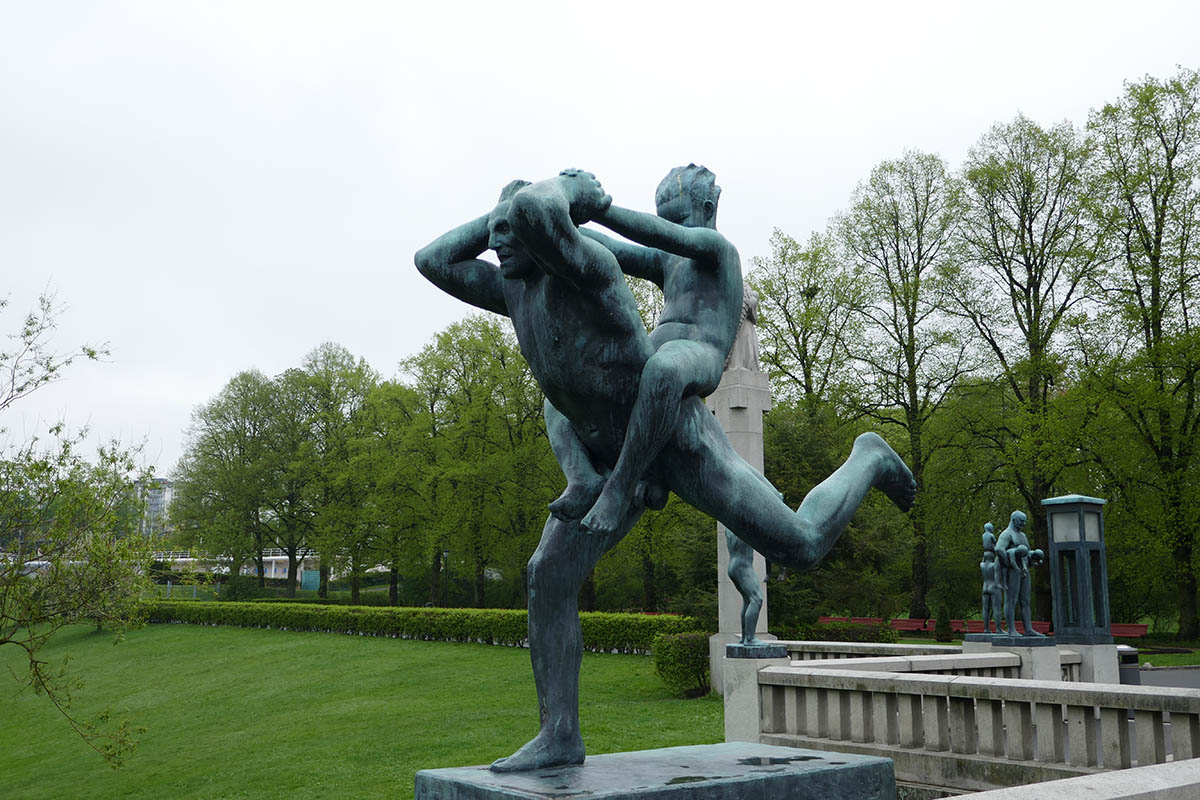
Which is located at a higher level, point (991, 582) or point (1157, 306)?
point (1157, 306)

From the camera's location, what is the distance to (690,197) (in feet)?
10.9

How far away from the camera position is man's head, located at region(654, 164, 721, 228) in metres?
3.33

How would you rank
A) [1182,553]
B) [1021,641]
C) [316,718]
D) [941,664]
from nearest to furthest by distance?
[941,664] → [1021,641] → [316,718] → [1182,553]

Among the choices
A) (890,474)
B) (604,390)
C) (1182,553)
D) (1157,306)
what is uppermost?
(1157,306)

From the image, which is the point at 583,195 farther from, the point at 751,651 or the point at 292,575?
the point at 292,575

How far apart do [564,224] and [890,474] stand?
1702 mm

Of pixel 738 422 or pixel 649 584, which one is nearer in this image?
pixel 738 422

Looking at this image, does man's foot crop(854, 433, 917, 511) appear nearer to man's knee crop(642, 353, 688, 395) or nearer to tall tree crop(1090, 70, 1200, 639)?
man's knee crop(642, 353, 688, 395)

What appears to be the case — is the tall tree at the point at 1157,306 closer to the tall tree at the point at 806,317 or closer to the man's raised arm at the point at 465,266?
the tall tree at the point at 806,317

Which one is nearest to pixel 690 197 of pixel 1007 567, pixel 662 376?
pixel 662 376

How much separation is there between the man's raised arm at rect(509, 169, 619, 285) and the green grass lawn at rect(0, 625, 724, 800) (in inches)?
370

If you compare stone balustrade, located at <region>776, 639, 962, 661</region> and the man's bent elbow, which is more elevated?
the man's bent elbow

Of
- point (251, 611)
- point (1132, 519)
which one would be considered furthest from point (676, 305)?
point (251, 611)

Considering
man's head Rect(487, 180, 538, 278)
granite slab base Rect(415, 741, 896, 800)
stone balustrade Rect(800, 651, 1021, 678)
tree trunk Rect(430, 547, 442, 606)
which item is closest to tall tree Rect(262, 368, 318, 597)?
tree trunk Rect(430, 547, 442, 606)
